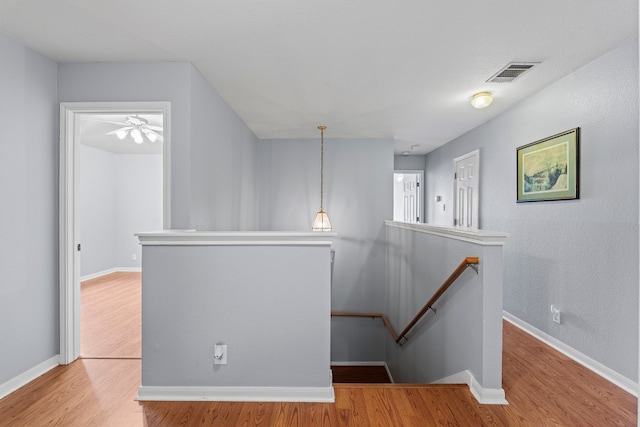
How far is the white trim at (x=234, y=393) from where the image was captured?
2043mm

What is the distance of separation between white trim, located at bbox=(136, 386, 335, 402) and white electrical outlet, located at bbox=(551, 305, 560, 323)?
7.31 ft

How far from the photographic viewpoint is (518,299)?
347cm

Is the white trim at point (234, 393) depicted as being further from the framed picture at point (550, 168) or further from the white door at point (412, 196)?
the white door at point (412, 196)

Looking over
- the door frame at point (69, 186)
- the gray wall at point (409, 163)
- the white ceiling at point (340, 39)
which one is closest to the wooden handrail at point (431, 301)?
the white ceiling at point (340, 39)

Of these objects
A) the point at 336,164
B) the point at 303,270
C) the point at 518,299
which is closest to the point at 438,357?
the point at 518,299

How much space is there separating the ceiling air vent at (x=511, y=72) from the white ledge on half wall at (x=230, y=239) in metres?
2.11

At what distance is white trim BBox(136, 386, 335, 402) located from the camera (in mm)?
2043

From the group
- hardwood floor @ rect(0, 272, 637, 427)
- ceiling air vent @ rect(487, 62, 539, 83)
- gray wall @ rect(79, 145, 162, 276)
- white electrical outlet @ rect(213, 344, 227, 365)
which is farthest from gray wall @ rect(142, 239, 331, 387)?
gray wall @ rect(79, 145, 162, 276)

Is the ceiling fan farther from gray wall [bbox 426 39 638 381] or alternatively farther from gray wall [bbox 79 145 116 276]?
gray wall [bbox 426 39 638 381]

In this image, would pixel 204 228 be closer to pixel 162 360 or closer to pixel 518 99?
pixel 162 360

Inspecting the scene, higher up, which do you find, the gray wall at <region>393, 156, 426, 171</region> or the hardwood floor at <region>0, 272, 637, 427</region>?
the gray wall at <region>393, 156, 426, 171</region>

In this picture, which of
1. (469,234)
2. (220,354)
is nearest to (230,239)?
(220,354)

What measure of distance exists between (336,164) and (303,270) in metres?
3.49

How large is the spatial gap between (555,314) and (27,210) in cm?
443
